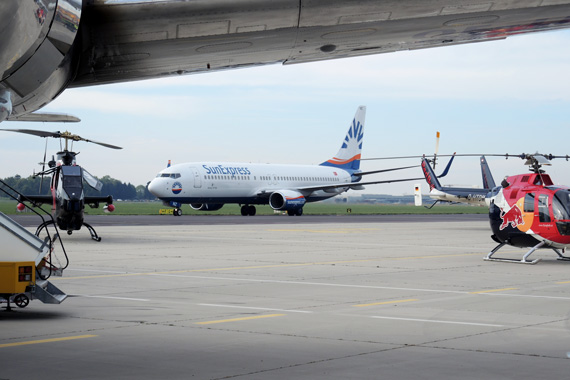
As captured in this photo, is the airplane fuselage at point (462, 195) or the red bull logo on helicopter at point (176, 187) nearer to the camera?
the airplane fuselage at point (462, 195)

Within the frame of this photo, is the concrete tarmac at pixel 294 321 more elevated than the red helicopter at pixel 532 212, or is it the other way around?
the red helicopter at pixel 532 212

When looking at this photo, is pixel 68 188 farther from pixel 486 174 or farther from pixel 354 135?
pixel 354 135

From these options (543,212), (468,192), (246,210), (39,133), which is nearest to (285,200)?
(246,210)

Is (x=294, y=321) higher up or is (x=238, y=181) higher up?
(x=238, y=181)

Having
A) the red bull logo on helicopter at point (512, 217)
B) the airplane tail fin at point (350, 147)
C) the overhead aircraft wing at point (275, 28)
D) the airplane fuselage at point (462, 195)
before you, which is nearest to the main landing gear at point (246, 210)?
the airplane tail fin at point (350, 147)

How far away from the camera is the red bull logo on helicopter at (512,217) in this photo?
20.6 metres

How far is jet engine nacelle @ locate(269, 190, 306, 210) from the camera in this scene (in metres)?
60.4

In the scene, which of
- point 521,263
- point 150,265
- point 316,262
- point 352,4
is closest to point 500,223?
point 521,263

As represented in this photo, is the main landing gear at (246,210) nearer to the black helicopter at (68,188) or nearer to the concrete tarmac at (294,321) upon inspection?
the black helicopter at (68,188)

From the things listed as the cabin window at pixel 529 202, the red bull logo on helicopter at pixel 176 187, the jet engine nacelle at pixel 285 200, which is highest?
→ the red bull logo on helicopter at pixel 176 187

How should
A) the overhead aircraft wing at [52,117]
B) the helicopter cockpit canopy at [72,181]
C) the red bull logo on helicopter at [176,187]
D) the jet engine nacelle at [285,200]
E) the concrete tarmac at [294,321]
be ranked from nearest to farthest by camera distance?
the concrete tarmac at [294,321] < the overhead aircraft wing at [52,117] < the helicopter cockpit canopy at [72,181] < the red bull logo on helicopter at [176,187] < the jet engine nacelle at [285,200]

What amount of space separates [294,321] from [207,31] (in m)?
4.95

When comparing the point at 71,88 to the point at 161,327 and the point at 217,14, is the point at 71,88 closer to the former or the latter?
the point at 217,14

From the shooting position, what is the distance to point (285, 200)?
198 ft
